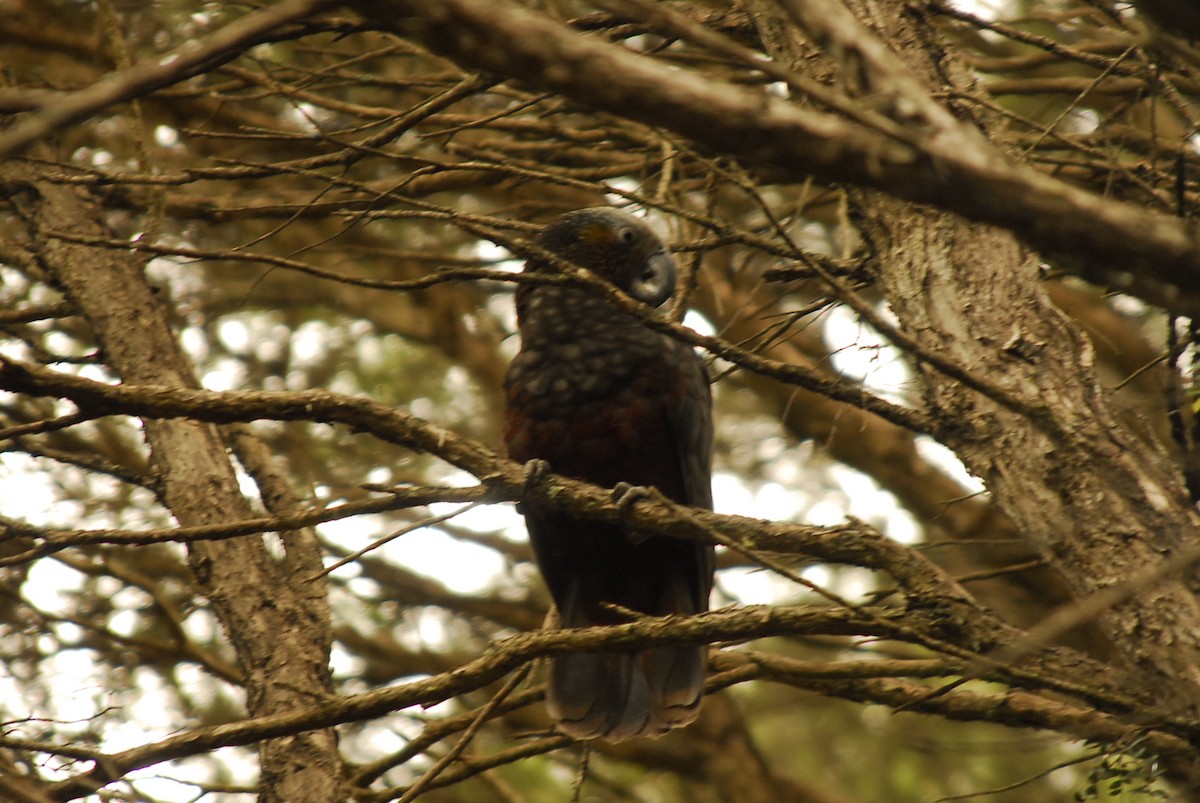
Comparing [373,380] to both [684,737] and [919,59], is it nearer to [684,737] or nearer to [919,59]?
[684,737]

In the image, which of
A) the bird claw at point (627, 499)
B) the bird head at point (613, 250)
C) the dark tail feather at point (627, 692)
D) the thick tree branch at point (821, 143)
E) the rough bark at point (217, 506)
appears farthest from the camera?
the bird head at point (613, 250)

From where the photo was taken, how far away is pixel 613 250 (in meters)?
4.05

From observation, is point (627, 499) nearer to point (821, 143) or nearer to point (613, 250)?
point (821, 143)

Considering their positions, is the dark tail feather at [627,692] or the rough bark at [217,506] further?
the dark tail feather at [627,692]

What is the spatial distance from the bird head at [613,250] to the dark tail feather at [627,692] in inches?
46.1

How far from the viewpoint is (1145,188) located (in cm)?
222

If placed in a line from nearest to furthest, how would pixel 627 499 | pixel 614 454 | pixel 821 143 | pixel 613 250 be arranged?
pixel 821 143, pixel 627 499, pixel 614 454, pixel 613 250

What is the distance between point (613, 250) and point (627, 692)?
143 centimetres

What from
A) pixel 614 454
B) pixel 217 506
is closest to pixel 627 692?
pixel 614 454

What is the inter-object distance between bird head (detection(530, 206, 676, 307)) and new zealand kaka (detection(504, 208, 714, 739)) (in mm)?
279

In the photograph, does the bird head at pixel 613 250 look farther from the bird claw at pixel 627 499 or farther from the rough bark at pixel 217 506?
the bird claw at pixel 627 499

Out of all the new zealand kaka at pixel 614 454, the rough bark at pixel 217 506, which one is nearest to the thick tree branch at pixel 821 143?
the rough bark at pixel 217 506

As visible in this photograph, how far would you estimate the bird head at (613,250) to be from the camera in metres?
4.03

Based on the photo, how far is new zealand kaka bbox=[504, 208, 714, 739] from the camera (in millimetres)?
3555
